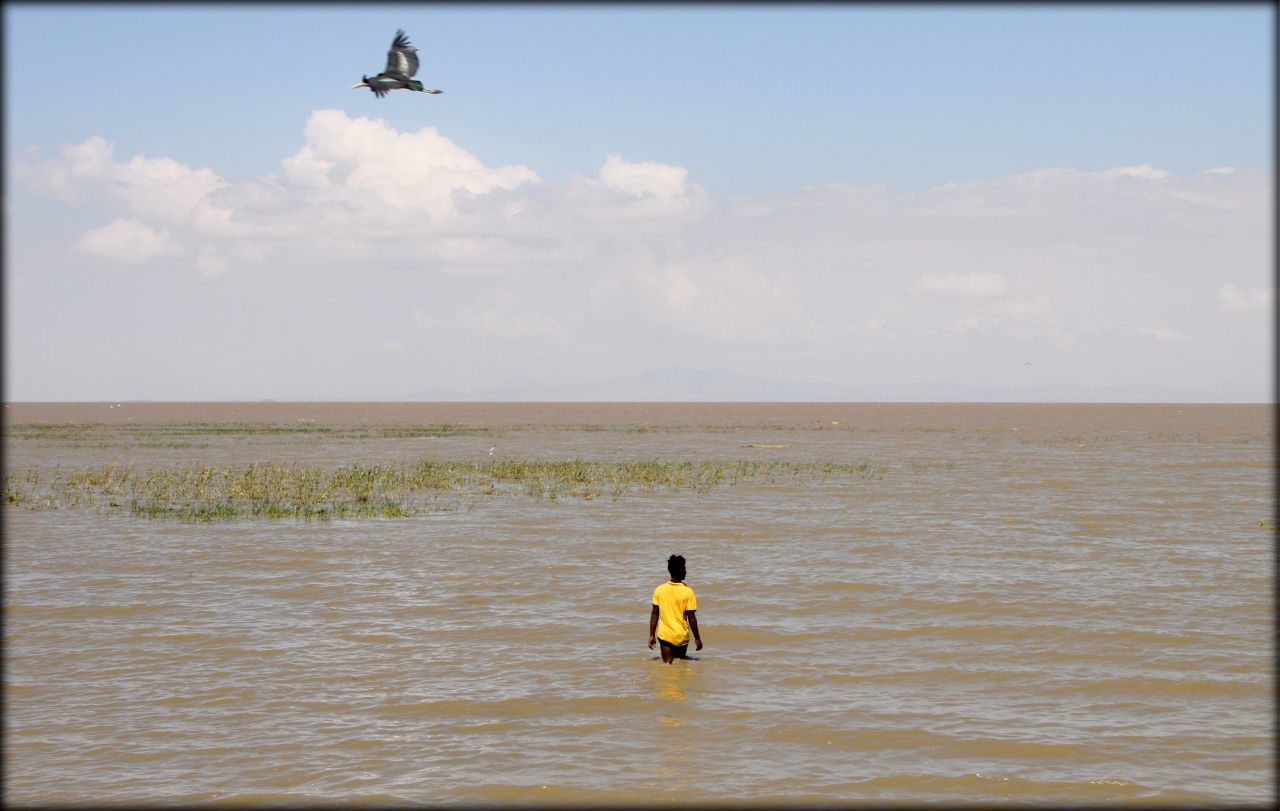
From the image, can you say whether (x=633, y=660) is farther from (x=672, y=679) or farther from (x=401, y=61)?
(x=401, y=61)

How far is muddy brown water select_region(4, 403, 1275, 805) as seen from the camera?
9.78 meters

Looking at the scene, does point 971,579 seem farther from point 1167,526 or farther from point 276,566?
point 276,566

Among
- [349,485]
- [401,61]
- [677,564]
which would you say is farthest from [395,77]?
[349,485]

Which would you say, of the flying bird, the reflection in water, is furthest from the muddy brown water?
the flying bird

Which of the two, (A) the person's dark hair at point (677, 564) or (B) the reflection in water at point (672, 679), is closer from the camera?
(B) the reflection in water at point (672, 679)

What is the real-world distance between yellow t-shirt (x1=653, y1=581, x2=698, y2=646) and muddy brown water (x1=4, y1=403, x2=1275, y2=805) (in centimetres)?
44

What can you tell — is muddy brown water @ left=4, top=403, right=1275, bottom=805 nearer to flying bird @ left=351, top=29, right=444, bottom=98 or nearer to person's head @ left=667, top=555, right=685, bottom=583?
person's head @ left=667, top=555, right=685, bottom=583

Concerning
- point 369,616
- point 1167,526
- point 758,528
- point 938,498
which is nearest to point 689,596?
point 369,616

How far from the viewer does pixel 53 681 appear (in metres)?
12.8

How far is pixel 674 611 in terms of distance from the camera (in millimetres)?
13234

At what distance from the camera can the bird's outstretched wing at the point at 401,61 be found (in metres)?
12.3

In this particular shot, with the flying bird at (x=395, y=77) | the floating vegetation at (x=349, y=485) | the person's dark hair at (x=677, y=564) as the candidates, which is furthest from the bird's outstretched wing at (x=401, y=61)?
the floating vegetation at (x=349, y=485)

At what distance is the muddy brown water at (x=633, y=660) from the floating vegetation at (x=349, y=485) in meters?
2.11

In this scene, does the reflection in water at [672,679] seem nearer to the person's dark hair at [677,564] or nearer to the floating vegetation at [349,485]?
the person's dark hair at [677,564]
